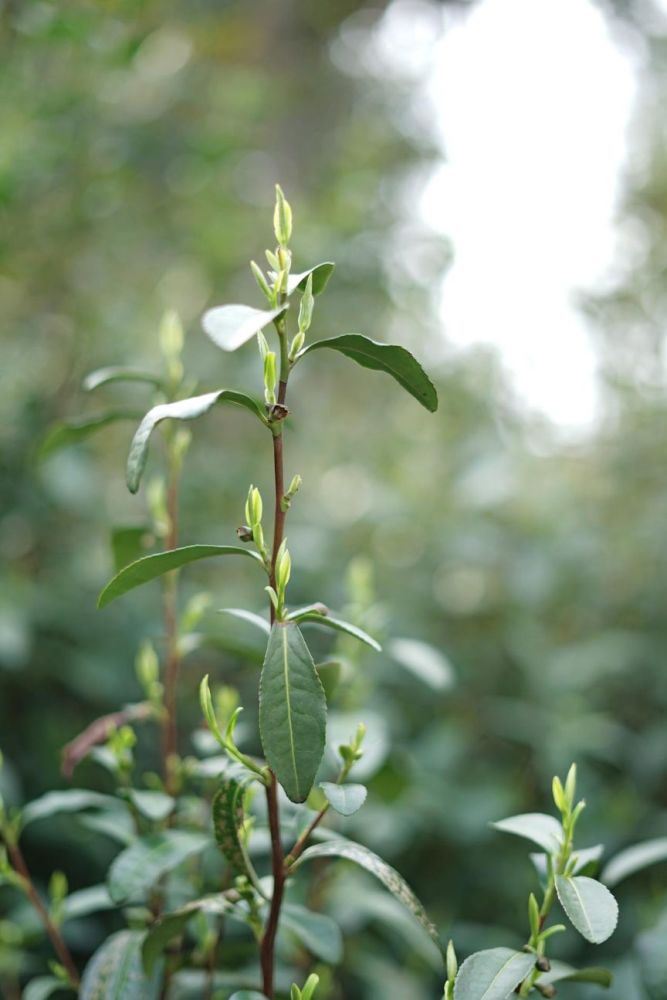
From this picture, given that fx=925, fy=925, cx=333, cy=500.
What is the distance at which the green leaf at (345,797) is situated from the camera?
1.74 feet

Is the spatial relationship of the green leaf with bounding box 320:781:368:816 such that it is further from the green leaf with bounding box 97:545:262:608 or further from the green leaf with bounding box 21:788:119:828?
the green leaf with bounding box 21:788:119:828

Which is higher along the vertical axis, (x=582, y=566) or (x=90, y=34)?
(x=90, y=34)

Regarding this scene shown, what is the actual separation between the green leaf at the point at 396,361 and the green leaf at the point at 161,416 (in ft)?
0.18

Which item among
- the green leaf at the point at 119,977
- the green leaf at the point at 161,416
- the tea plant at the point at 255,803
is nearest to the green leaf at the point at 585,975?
the tea plant at the point at 255,803

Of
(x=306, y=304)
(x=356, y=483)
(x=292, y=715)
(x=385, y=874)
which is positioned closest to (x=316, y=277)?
(x=306, y=304)

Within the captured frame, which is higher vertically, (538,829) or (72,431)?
(72,431)

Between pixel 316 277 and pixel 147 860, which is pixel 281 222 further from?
pixel 147 860

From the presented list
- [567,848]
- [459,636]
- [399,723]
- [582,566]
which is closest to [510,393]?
[582,566]

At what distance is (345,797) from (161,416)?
249 millimetres

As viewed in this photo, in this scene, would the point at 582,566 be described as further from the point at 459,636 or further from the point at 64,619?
the point at 64,619

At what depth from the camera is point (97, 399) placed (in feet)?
6.02

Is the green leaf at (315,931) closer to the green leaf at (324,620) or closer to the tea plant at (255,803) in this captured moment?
the tea plant at (255,803)

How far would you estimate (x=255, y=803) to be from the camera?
73cm

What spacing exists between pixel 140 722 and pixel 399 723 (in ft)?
1.46
